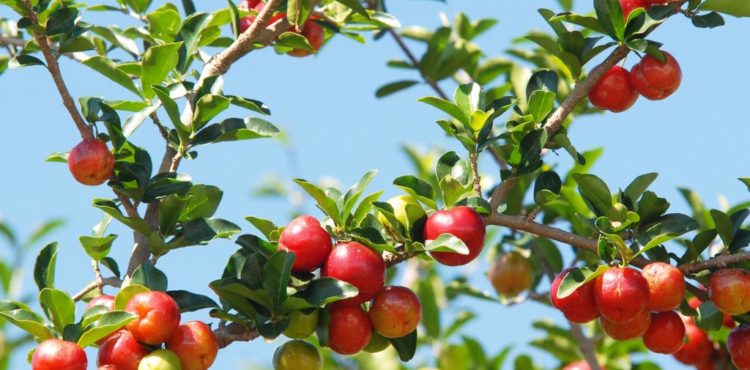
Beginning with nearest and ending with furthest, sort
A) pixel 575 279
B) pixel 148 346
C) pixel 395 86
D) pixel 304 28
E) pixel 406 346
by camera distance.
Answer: pixel 148 346, pixel 575 279, pixel 406 346, pixel 304 28, pixel 395 86

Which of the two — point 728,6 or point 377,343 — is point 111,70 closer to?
point 377,343

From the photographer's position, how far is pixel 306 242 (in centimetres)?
298

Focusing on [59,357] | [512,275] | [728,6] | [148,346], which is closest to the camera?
[59,357]

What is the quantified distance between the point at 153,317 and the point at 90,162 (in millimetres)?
543

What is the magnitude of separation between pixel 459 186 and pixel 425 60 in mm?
2013

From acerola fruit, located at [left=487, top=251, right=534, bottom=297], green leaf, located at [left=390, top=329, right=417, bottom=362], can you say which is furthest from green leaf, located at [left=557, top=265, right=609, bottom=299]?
acerola fruit, located at [left=487, top=251, right=534, bottom=297]

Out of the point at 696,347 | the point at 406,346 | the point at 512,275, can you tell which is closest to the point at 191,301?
the point at 406,346

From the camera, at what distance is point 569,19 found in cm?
326

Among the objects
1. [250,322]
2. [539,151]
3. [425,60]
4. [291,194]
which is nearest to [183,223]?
[250,322]

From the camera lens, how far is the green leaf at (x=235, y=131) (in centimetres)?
328

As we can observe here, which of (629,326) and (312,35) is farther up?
(312,35)

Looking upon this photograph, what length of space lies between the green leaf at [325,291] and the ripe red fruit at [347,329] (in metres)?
0.08

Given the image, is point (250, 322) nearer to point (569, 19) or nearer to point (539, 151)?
point (539, 151)

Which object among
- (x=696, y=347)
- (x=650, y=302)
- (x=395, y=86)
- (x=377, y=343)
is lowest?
(x=696, y=347)
